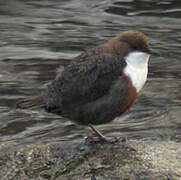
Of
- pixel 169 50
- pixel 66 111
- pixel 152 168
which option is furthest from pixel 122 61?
pixel 169 50

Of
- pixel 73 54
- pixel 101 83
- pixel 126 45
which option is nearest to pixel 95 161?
pixel 101 83

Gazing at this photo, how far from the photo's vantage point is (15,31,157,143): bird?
159 inches

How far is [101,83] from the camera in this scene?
13.4 ft

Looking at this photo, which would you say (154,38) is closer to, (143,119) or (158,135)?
(143,119)

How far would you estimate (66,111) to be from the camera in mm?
4227

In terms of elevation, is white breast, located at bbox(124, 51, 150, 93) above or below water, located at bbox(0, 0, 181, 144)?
above

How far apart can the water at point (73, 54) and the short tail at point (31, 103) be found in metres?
0.97

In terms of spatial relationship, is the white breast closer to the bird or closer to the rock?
the bird

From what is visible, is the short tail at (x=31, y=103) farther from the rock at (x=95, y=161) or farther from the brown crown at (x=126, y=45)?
the brown crown at (x=126, y=45)

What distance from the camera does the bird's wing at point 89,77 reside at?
402 cm

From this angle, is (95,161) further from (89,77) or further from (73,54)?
(73,54)

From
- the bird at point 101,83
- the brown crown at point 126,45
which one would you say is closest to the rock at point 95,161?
the bird at point 101,83

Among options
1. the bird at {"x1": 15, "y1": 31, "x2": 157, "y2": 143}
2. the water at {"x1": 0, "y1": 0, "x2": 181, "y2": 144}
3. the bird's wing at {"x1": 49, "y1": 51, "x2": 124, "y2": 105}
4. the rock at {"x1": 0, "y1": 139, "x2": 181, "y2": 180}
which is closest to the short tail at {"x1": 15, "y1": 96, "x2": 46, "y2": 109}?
the bird at {"x1": 15, "y1": 31, "x2": 157, "y2": 143}

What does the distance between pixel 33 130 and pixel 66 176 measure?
210cm
